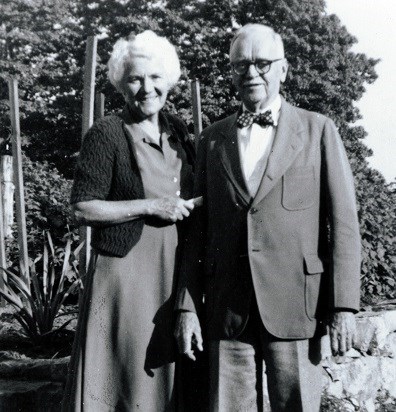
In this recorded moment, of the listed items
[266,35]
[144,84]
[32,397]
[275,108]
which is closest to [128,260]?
[144,84]

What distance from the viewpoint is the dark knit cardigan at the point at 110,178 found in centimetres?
287

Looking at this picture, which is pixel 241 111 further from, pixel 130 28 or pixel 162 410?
pixel 130 28

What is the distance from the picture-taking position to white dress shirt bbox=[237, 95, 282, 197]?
267 centimetres

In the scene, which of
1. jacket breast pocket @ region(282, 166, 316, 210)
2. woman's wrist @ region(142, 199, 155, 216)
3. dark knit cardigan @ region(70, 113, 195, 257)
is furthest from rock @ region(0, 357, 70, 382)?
jacket breast pocket @ region(282, 166, 316, 210)

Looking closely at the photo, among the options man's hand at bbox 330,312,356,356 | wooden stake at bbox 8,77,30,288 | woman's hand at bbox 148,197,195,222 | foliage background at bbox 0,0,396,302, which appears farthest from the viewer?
foliage background at bbox 0,0,396,302

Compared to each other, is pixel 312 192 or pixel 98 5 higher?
pixel 98 5

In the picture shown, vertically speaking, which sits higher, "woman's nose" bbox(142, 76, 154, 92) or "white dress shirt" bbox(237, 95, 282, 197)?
"woman's nose" bbox(142, 76, 154, 92)

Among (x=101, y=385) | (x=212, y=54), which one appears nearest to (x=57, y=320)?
(x=101, y=385)

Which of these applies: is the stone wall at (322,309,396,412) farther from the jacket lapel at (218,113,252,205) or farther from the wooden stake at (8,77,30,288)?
the wooden stake at (8,77,30,288)

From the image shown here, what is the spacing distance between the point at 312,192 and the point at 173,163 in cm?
74

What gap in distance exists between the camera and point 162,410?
294 cm

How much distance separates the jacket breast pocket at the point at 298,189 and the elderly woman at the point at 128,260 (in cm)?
47

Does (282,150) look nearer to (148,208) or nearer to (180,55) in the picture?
(148,208)

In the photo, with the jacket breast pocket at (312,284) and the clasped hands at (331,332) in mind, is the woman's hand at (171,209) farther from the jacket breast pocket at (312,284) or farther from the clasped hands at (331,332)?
the jacket breast pocket at (312,284)
